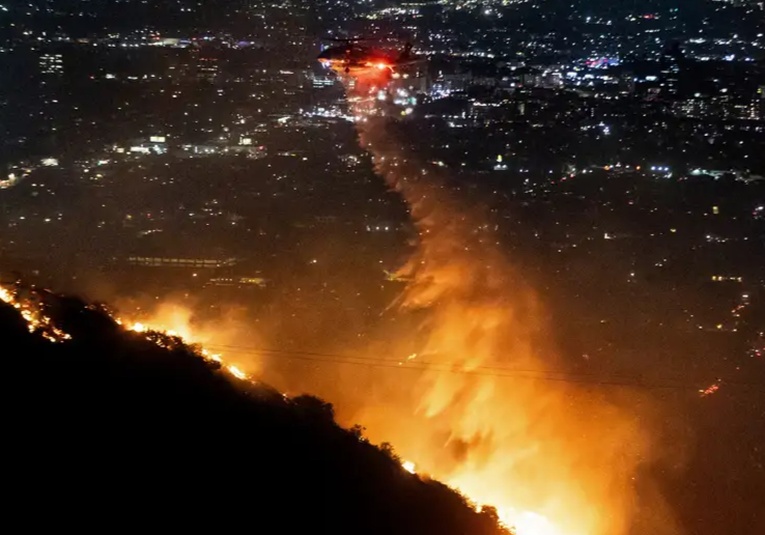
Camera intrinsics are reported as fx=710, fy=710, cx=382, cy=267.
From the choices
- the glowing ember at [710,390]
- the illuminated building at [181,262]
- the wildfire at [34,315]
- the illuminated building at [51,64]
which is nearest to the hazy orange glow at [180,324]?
the illuminated building at [181,262]

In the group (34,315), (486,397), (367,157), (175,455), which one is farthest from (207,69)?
(175,455)

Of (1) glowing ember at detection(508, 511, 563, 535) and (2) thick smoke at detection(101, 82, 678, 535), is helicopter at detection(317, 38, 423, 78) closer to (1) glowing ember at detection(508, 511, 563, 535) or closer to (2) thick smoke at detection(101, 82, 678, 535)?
(2) thick smoke at detection(101, 82, 678, 535)

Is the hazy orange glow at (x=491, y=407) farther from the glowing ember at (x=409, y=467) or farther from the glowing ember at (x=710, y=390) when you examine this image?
the glowing ember at (x=710, y=390)

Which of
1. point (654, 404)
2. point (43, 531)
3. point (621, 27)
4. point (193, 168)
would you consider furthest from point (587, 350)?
point (621, 27)

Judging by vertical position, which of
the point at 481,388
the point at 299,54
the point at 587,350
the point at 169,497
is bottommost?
the point at 169,497

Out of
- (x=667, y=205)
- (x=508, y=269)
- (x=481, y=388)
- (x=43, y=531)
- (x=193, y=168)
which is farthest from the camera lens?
(x=193, y=168)

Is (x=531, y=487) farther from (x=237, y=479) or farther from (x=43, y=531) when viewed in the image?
(x=43, y=531)

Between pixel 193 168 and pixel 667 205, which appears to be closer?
pixel 667 205

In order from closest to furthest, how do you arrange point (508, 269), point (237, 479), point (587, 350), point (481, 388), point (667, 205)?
1. point (237, 479)
2. point (481, 388)
3. point (587, 350)
4. point (508, 269)
5. point (667, 205)

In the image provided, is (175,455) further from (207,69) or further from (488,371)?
(207,69)
